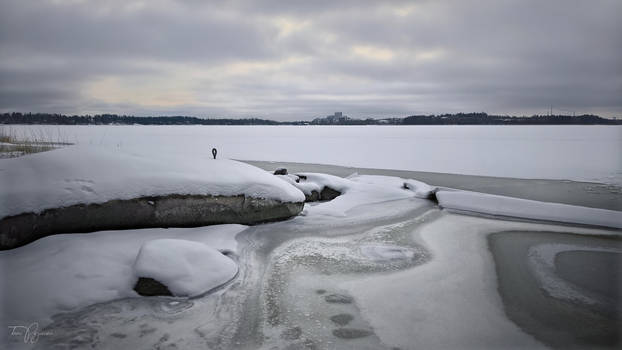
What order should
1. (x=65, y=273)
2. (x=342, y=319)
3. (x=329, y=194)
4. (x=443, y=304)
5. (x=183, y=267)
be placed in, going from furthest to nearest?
(x=329, y=194) → (x=183, y=267) → (x=65, y=273) → (x=443, y=304) → (x=342, y=319)

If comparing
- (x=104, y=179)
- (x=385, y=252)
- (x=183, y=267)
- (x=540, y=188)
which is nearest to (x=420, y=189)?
(x=540, y=188)

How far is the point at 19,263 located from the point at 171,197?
1.77m

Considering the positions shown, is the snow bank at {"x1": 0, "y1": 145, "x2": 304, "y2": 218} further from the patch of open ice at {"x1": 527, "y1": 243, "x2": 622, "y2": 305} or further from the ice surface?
the patch of open ice at {"x1": 527, "y1": 243, "x2": 622, "y2": 305}

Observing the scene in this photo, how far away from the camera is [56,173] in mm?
4398

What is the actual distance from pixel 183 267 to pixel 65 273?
1096 mm

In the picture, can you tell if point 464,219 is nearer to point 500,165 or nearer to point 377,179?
point 377,179

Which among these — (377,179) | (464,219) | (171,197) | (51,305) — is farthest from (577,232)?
(51,305)

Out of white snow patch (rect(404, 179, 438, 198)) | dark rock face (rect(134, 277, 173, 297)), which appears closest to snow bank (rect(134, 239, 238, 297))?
dark rock face (rect(134, 277, 173, 297))

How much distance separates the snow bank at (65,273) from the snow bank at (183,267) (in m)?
0.22

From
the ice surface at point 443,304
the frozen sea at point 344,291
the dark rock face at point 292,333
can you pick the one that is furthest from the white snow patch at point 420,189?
the dark rock face at point 292,333

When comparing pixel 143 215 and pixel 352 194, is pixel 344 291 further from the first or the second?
pixel 352 194

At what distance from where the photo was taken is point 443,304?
3.26 meters

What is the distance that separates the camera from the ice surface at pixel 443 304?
8.92ft

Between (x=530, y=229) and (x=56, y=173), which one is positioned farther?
(x=530, y=229)
